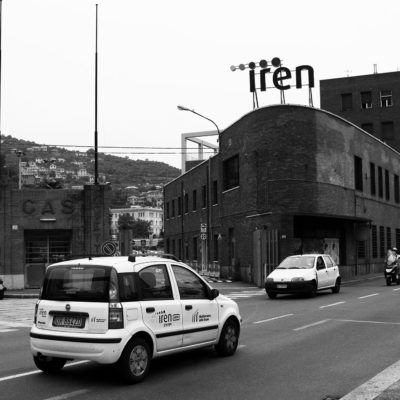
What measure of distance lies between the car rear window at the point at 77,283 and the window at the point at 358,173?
3327 cm

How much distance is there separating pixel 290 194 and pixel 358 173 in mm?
10244

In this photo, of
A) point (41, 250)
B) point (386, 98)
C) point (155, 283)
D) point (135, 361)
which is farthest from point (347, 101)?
point (135, 361)

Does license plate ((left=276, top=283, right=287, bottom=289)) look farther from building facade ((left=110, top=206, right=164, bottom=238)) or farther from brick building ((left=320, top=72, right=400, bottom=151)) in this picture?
building facade ((left=110, top=206, right=164, bottom=238))

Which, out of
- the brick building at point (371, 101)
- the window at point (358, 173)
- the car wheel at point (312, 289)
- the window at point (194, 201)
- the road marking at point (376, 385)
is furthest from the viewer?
the brick building at point (371, 101)

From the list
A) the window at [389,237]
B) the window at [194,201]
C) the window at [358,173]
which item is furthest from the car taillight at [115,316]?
the window at [389,237]

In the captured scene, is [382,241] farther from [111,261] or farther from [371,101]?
[111,261]

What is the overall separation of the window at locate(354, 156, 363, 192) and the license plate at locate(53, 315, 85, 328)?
3351 cm

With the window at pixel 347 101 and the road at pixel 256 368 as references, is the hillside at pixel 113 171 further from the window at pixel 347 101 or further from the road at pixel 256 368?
the road at pixel 256 368

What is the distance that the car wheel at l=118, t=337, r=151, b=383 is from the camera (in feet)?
23.8

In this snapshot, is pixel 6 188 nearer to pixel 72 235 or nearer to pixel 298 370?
pixel 72 235

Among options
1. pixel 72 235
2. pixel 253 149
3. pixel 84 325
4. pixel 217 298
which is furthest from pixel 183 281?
pixel 253 149

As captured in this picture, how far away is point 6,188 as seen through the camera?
2892cm

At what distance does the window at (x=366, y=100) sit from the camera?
63.5m

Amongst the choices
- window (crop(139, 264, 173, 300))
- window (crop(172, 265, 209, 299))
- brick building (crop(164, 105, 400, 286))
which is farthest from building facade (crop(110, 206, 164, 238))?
window (crop(139, 264, 173, 300))
